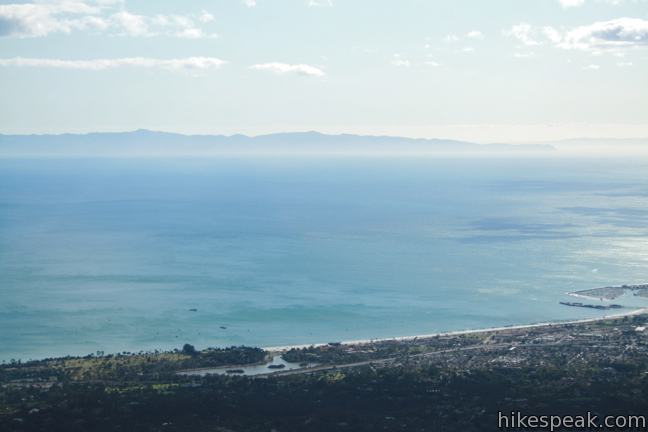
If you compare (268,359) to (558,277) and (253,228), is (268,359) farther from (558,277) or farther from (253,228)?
(253,228)

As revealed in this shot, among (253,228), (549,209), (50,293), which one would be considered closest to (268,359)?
(50,293)

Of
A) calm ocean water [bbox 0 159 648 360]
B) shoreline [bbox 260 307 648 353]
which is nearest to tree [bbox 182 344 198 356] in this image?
calm ocean water [bbox 0 159 648 360]

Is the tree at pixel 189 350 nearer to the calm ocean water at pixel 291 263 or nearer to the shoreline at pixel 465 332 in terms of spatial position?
the calm ocean water at pixel 291 263

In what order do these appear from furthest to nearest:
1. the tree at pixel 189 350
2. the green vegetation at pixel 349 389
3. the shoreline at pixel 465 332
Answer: the shoreline at pixel 465 332 → the tree at pixel 189 350 → the green vegetation at pixel 349 389

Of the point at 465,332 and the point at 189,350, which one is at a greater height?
the point at 189,350

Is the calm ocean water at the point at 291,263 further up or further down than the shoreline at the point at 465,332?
further up

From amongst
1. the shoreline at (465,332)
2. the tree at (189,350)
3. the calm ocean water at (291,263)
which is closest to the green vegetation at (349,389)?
the tree at (189,350)

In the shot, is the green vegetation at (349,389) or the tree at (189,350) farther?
the tree at (189,350)

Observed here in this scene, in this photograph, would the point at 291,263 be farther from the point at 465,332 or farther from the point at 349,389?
the point at 349,389

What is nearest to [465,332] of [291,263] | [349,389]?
[349,389]
